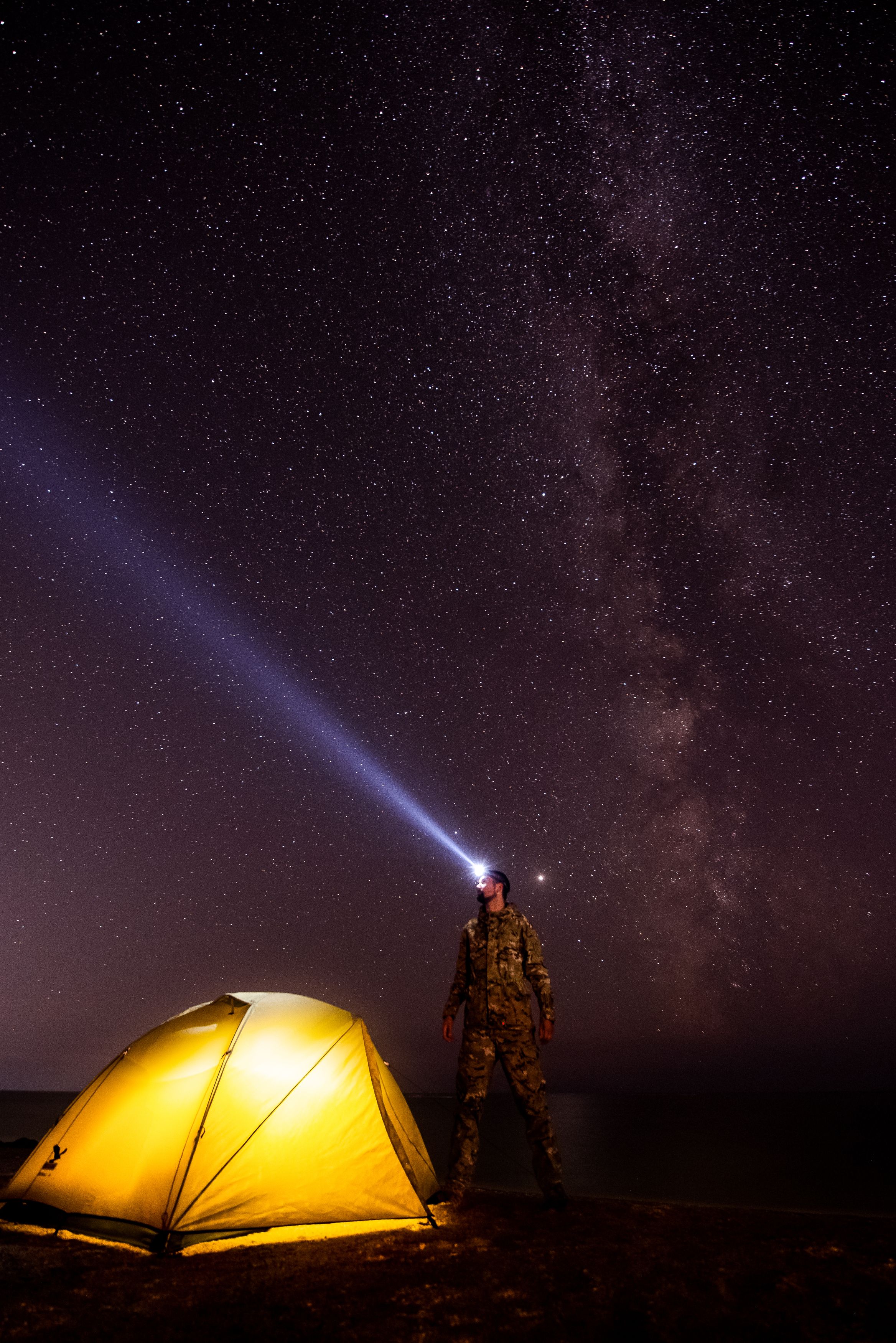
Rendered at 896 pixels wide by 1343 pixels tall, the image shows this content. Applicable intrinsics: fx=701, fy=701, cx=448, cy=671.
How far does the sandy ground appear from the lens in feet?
11.4

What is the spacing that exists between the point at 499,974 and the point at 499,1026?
433mm

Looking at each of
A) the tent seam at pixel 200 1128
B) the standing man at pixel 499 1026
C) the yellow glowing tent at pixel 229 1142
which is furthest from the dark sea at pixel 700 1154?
the tent seam at pixel 200 1128

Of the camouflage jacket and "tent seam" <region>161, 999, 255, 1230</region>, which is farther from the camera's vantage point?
the camouflage jacket

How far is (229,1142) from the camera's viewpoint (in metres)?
5.20

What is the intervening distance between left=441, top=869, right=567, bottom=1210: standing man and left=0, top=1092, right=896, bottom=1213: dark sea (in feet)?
7.00

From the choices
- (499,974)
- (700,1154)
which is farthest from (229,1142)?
(700,1154)

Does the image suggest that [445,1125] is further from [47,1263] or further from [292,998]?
[47,1263]

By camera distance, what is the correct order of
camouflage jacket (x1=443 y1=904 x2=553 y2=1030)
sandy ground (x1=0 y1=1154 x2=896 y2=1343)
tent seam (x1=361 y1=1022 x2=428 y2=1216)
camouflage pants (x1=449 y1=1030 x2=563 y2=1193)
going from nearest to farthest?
1. sandy ground (x1=0 y1=1154 x2=896 y2=1343)
2. tent seam (x1=361 y1=1022 x2=428 y2=1216)
3. camouflage pants (x1=449 y1=1030 x2=563 y2=1193)
4. camouflage jacket (x1=443 y1=904 x2=553 y2=1030)

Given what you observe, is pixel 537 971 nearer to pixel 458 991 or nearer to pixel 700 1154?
pixel 458 991

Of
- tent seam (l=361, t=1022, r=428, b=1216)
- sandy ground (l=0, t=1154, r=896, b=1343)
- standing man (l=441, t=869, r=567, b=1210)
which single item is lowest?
sandy ground (l=0, t=1154, r=896, b=1343)

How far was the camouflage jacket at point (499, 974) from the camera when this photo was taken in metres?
6.39

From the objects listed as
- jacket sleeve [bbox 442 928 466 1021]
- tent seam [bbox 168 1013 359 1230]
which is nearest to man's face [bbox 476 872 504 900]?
jacket sleeve [bbox 442 928 466 1021]

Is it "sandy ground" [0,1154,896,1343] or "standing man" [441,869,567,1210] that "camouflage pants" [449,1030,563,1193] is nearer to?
"standing man" [441,869,567,1210]

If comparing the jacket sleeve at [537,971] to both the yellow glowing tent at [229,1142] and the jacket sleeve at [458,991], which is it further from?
the yellow glowing tent at [229,1142]
